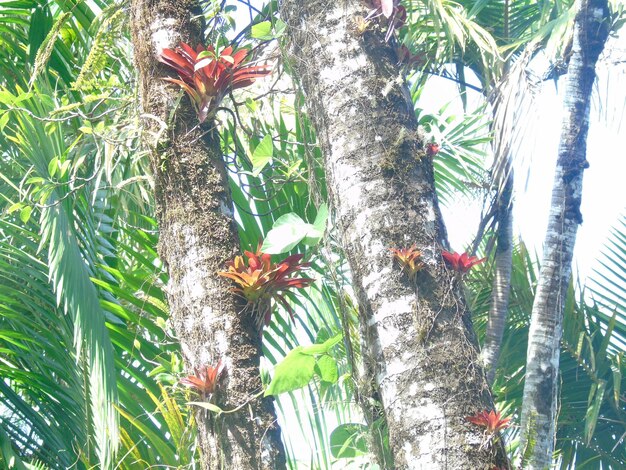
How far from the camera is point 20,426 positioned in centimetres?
346

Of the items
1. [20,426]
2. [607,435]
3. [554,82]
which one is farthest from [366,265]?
[607,435]

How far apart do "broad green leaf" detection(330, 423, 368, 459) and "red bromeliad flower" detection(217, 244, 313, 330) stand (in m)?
0.29

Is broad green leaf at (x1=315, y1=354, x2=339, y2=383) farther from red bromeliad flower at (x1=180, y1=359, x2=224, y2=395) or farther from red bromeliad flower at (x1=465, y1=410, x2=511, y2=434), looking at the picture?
red bromeliad flower at (x1=465, y1=410, x2=511, y2=434)

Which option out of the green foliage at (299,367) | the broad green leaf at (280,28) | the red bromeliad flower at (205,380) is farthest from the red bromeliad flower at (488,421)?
the broad green leaf at (280,28)

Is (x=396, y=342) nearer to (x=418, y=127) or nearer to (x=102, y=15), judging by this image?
(x=418, y=127)

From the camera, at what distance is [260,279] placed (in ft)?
5.18

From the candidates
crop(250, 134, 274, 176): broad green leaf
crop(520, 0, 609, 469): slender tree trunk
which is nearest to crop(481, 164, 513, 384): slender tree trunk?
crop(520, 0, 609, 469): slender tree trunk

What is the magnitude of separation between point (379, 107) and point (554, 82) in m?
2.88

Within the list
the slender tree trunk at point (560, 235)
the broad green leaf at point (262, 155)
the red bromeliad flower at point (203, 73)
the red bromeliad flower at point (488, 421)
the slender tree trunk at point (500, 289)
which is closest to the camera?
the red bromeliad flower at point (488, 421)

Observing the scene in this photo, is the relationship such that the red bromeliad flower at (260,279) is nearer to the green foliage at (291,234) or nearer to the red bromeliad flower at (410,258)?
the green foliage at (291,234)

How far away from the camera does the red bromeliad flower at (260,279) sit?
1.57 m

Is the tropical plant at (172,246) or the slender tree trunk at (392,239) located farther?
the tropical plant at (172,246)

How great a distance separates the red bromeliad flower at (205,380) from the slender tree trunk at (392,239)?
292 mm

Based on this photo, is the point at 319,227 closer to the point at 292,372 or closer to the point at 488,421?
the point at 292,372
